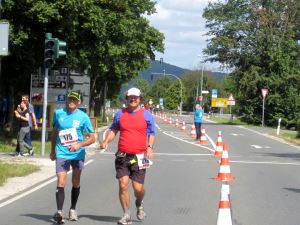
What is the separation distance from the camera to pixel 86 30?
24812mm

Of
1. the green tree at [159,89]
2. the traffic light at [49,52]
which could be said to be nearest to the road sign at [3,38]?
the traffic light at [49,52]

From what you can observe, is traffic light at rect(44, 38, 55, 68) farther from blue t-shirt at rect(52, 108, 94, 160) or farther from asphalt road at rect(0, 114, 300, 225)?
blue t-shirt at rect(52, 108, 94, 160)

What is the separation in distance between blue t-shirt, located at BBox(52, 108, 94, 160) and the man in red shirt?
62 centimetres

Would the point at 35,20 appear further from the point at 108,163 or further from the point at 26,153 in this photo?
the point at 108,163

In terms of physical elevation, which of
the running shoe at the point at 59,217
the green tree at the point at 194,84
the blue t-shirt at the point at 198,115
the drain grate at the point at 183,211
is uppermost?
the green tree at the point at 194,84

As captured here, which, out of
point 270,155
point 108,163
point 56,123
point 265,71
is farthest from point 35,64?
point 265,71

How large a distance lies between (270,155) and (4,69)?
10996 mm

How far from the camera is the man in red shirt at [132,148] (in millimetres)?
8711

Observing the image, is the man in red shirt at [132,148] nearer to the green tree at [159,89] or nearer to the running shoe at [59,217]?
the running shoe at [59,217]

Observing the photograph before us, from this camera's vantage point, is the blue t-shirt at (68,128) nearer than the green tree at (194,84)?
Yes

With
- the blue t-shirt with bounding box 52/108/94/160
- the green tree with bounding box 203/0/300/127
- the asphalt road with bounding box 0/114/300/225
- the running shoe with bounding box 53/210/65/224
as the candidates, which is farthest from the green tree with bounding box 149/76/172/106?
the running shoe with bounding box 53/210/65/224

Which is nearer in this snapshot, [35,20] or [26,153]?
[26,153]

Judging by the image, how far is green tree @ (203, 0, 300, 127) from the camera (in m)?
60.7

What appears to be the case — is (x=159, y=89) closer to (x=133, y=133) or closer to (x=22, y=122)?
(x=22, y=122)
